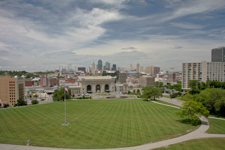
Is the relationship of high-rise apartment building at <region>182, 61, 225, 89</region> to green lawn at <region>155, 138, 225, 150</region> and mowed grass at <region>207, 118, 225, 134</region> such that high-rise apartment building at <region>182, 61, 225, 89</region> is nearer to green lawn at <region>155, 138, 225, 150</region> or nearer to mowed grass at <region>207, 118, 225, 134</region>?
mowed grass at <region>207, 118, 225, 134</region>

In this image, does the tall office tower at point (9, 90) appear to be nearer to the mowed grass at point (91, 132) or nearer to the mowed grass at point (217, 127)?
the mowed grass at point (91, 132)

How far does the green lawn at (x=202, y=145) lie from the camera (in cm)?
2004

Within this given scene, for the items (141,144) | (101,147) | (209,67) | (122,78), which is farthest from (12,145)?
(122,78)

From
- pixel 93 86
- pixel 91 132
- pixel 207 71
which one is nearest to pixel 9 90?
pixel 93 86

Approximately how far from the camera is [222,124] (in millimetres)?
30344

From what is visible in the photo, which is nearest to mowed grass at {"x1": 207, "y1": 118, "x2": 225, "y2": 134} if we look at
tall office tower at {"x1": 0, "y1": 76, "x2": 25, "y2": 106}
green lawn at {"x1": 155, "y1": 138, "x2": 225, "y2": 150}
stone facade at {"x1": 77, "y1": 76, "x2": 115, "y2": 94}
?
green lawn at {"x1": 155, "y1": 138, "x2": 225, "y2": 150}

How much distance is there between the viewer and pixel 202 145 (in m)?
20.8

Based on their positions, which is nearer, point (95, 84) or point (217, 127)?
point (217, 127)

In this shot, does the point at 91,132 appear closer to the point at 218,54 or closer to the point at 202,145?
the point at 202,145

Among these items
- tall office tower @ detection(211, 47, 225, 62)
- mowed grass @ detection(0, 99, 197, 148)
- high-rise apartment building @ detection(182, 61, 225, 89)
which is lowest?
mowed grass @ detection(0, 99, 197, 148)

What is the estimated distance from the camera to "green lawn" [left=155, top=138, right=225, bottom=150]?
2004 centimetres

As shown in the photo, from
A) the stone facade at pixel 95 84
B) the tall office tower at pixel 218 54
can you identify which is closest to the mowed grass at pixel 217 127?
the stone facade at pixel 95 84

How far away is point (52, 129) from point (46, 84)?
137 m

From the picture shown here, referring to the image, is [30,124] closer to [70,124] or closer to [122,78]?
[70,124]
